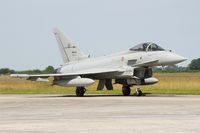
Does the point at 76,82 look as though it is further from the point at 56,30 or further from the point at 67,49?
the point at 56,30

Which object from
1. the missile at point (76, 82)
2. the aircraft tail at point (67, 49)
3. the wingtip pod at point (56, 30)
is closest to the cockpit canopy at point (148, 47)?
the missile at point (76, 82)

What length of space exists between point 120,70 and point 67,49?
641 centimetres

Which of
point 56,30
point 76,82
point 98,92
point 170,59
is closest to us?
point 170,59

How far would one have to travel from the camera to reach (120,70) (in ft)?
103

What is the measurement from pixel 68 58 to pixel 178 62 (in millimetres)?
9264

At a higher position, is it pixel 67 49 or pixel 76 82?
pixel 67 49

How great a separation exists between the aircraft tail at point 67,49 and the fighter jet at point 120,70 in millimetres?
1306

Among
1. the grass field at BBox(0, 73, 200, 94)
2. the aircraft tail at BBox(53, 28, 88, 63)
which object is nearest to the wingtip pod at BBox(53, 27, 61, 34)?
the aircraft tail at BBox(53, 28, 88, 63)

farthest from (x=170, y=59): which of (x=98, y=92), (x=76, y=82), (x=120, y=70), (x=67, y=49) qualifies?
(x=98, y=92)

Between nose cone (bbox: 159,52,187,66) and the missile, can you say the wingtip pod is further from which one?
nose cone (bbox: 159,52,187,66)

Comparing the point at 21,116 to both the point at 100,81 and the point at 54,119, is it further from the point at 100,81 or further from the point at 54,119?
the point at 100,81

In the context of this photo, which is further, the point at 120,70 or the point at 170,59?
the point at 120,70

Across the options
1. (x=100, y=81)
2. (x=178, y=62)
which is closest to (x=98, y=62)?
(x=100, y=81)

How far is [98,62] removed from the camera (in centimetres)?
3359
